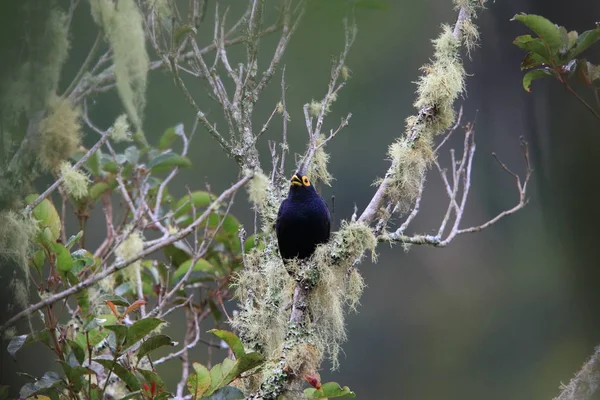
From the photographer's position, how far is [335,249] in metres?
2.59

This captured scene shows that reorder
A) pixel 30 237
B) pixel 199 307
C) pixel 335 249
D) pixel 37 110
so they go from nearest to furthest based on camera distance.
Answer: pixel 37 110, pixel 30 237, pixel 335 249, pixel 199 307

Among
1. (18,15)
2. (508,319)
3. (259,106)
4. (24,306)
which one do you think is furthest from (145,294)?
(508,319)

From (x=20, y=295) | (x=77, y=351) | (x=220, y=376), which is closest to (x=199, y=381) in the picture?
(x=220, y=376)

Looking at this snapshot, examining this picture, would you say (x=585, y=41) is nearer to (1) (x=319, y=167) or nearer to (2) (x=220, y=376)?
(1) (x=319, y=167)

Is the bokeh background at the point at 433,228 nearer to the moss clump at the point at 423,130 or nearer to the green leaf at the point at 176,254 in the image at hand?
the green leaf at the point at 176,254

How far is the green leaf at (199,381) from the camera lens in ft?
7.59

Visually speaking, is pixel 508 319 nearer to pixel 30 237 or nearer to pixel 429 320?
pixel 429 320

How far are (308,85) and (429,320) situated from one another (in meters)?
2.62

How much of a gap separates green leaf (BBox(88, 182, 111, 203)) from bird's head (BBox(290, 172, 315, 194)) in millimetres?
1071

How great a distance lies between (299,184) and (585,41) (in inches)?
49.6

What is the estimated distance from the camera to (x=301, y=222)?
2.98 metres

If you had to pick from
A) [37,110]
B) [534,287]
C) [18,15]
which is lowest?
[534,287]

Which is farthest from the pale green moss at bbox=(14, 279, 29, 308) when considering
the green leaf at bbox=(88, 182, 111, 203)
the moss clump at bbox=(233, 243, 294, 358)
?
the green leaf at bbox=(88, 182, 111, 203)

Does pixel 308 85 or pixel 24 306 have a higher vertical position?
pixel 308 85
